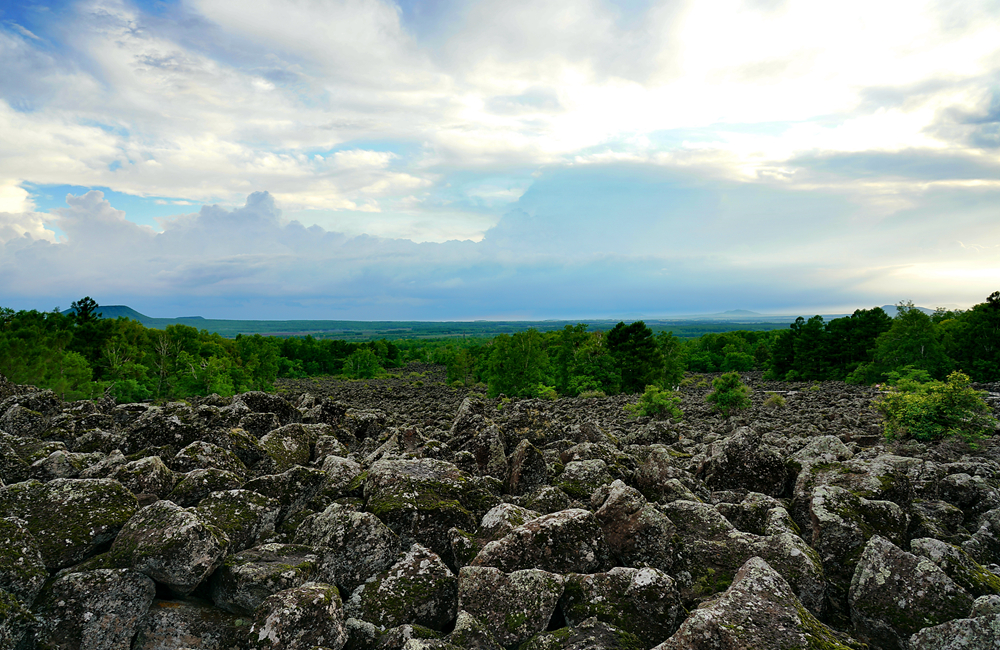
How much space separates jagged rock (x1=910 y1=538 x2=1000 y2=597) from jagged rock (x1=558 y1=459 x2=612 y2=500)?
501cm

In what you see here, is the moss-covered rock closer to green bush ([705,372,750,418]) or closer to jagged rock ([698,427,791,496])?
jagged rock ([698,427,791,496])

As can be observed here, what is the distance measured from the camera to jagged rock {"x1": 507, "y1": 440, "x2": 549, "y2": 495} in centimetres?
1069

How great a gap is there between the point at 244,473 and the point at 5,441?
4.74 m

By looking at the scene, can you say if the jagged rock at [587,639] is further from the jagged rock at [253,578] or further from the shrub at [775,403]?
the shrub at [775,403]

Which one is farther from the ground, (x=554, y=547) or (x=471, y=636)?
(x=554, y=547)

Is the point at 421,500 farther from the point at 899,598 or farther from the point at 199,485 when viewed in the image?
the point at 899,598

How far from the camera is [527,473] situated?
10797 millimetres

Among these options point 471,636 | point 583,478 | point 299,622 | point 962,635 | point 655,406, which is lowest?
point 655,406

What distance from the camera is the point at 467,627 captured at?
5652mm

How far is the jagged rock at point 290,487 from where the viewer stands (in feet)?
28.1

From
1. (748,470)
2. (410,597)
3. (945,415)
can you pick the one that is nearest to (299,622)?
(410,597)

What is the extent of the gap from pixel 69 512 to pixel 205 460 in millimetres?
3058

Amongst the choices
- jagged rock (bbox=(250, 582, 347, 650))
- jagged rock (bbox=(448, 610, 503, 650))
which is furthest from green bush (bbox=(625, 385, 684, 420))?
jagged rock (bbox=(250, 582, 347, 650))

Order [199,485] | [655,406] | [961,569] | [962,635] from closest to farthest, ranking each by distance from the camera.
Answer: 1. [962,635]
2. [961,569]
3. [199,485]
4. [655,406]
